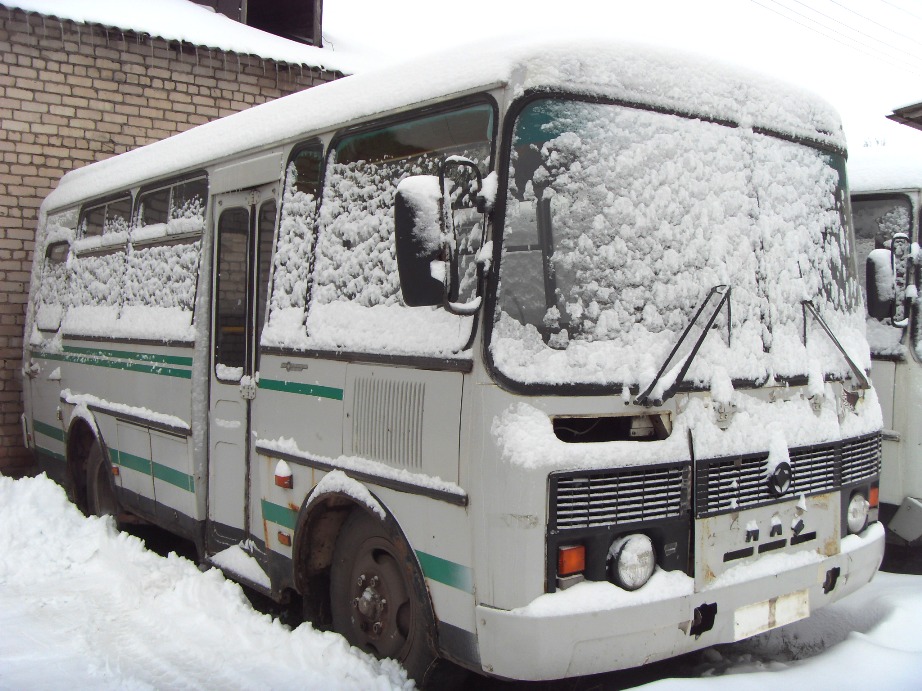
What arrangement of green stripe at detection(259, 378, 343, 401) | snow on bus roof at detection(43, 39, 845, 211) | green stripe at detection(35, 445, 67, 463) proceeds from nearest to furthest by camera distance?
snow on bus roof at detection(43, 39, 845, 211) → green stripe at detection(259, 378, 343, 401) → green stripe at detection(35, 445, 67, 463)

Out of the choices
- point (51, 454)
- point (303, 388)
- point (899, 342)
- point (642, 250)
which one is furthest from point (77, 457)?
point (899, 342)

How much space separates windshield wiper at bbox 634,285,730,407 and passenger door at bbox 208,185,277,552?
2253 millimetres

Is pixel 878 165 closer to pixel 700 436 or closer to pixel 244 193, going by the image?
pixel 700 436

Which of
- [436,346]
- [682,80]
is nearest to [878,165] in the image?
[682,80]

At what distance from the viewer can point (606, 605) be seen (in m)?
3.12

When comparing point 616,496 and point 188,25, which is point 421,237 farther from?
point 188,25

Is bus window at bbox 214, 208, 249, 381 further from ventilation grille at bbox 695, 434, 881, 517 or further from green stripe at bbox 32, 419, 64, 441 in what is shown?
green stripe at bbox 32, 419, 64, 441

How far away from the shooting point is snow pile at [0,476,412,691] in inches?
154

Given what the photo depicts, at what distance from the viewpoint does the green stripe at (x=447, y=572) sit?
3.27 meters

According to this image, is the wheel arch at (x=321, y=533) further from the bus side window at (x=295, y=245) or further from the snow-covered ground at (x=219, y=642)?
the bus side window at (x=295, y=245)

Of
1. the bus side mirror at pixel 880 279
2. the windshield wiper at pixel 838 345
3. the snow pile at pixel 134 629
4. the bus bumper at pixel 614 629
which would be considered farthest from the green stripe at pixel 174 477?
the bus side mirror at pixel 880 279

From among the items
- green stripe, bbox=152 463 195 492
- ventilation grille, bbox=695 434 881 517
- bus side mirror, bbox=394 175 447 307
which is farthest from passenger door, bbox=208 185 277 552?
ventilation grille, bbox=695 434 881 517

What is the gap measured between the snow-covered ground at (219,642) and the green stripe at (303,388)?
41.5 inches

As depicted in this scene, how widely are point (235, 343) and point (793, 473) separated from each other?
2924 millimetres
